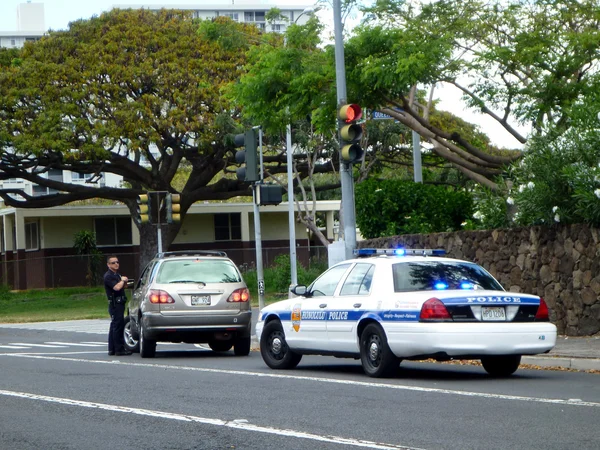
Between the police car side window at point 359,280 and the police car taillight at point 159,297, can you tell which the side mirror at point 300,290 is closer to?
the police car side window at point 359,280

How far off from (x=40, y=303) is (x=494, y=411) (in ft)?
121

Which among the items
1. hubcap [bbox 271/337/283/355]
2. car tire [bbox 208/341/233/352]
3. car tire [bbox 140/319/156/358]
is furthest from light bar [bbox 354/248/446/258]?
car tire [bbox 208/341/233/352]

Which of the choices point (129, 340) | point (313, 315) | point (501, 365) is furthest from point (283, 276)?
point (501, 365)

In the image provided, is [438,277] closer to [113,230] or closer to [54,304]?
[54,304]

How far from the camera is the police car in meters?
12.4

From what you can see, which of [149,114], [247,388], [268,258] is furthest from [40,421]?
[268,258]

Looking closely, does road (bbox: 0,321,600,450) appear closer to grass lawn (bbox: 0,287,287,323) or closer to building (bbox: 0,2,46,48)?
grass lawn (bbox: 0,287,287,323)

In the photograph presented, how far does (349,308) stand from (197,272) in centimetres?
505

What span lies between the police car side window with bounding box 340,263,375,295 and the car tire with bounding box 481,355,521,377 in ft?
5.58

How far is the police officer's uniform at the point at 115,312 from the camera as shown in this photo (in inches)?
739

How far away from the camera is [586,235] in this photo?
17766 millimetres

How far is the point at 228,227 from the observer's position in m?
59.7

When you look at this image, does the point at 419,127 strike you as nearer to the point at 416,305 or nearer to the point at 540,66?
the point at 540,66

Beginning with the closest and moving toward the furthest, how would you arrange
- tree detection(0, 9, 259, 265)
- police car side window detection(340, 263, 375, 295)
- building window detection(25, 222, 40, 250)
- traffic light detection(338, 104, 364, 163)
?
police car side window detection(340, 263, 375, 295) < traffic light detection(338, 104, 364, 163) < tree detection(0, 9, 259, 265) < building window detection(25, 222, 40, 250)
